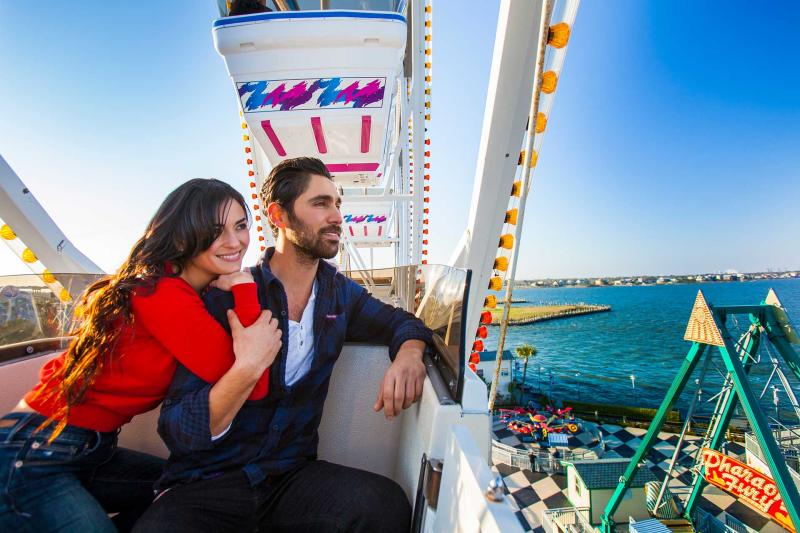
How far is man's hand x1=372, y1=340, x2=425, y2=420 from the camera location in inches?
48.4

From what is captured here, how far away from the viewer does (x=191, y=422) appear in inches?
40.2

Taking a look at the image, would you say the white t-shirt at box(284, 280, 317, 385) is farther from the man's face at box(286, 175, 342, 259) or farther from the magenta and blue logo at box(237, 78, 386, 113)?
the magenta and blue logo at box(237, 78, 386, 113)

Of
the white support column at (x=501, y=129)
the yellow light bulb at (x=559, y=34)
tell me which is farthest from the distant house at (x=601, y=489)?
the yellow light bulb at (x=559, y=34)

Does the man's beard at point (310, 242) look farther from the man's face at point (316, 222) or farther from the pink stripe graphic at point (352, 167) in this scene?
the pink stripe graphic at point (352, 167)

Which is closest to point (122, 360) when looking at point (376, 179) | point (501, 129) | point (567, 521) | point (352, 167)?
point (501, 129)

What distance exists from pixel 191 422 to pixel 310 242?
843mm

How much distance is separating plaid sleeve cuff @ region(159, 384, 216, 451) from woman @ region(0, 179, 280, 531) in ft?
0.19

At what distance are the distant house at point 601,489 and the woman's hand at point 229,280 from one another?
42.5ft

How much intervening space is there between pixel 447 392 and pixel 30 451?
4.03 ft

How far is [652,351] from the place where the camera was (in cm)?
5744

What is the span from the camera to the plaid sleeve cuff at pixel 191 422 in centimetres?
102

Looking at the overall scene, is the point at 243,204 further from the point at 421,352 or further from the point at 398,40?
the point at 398,40

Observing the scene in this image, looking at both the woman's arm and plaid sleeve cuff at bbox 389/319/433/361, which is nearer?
the woman's arm

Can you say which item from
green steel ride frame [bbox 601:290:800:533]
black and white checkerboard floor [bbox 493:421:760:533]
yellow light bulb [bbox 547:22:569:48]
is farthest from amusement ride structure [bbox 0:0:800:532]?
black and white checkerboard floor [bbox 493:421:760:533]
